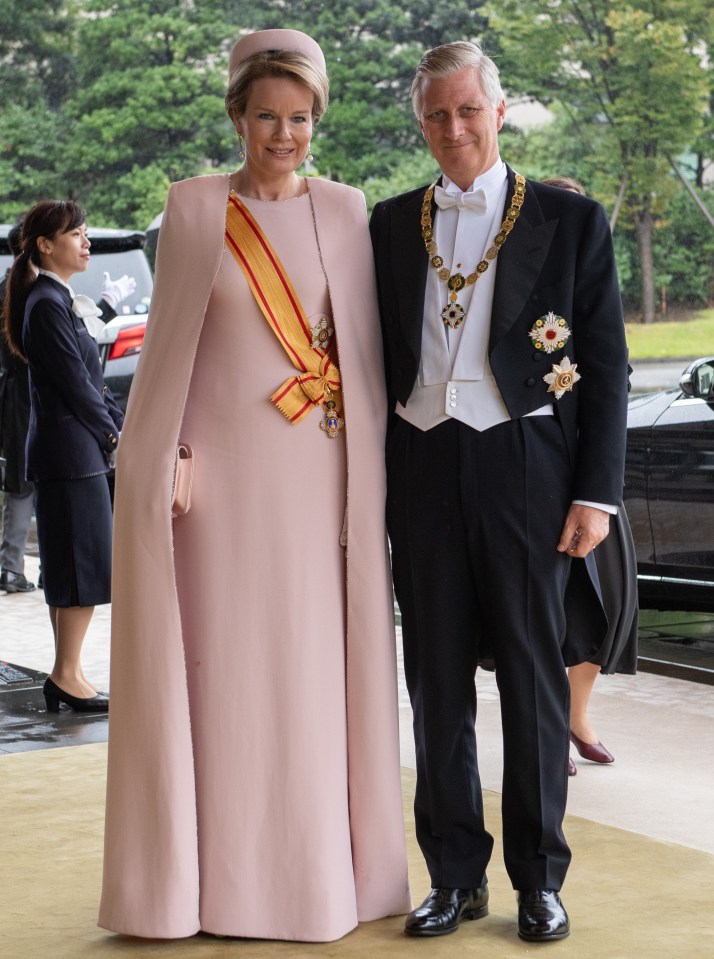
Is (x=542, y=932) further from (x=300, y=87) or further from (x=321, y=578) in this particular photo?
(x=300, y=87)

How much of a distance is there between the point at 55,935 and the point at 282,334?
136 centimetres

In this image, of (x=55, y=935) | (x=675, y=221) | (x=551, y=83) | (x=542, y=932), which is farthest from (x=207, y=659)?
(x=551, y=83)

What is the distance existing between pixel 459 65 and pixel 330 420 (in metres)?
0.77

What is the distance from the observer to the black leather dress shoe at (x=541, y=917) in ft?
10.00

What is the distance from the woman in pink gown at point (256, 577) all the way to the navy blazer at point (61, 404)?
84.7 inches

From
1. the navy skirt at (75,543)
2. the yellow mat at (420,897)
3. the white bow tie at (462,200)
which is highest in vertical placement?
the white bow tie at (462,200)

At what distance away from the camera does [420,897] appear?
3.38 metres

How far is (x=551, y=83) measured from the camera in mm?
14875

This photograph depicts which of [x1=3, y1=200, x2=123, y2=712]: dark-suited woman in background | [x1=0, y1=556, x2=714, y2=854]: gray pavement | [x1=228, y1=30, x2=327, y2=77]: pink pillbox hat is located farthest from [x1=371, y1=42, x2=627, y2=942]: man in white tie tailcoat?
[x1=3, y1=200, x2=123, y2=712]: dark-suited woman in background

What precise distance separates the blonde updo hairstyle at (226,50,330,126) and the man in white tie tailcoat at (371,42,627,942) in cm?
22

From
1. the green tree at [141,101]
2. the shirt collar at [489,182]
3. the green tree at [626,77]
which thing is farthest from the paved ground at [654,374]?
the shirt collar at [489,182]

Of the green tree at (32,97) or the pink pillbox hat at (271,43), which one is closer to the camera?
the pink pillbox hat at (271,43)

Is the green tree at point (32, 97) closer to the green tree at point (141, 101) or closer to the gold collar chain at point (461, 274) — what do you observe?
the green tree at point (141, 101)

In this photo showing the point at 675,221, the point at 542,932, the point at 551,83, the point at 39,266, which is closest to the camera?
the point at 542,932
